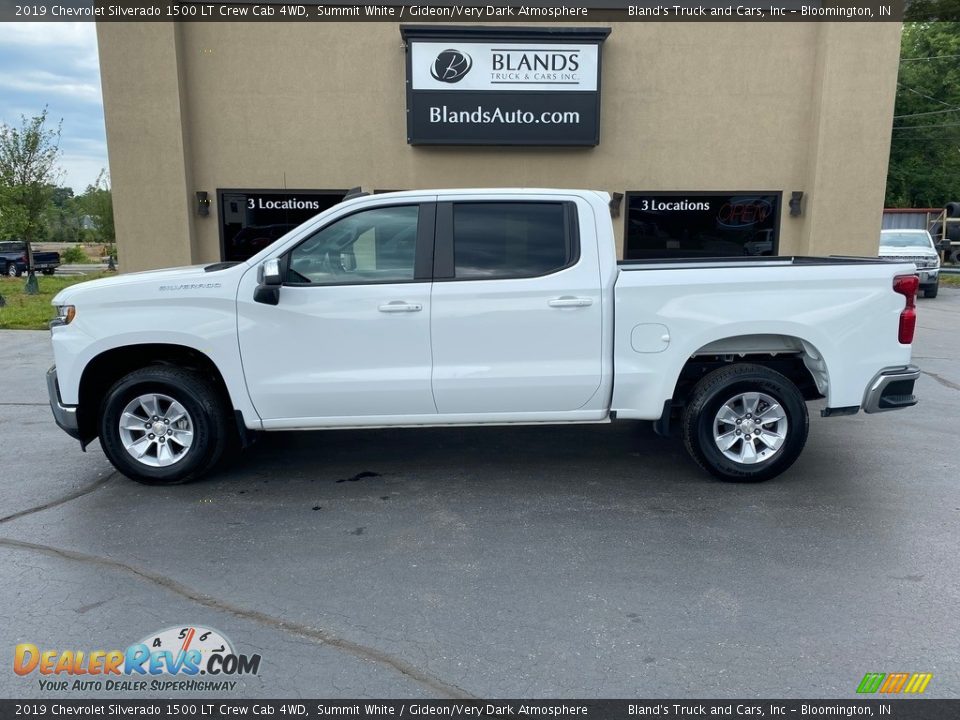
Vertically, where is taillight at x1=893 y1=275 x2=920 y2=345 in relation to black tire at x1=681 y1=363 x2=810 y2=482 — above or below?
above

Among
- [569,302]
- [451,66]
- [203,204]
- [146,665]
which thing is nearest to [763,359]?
[569,302]

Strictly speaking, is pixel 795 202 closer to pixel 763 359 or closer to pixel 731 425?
pixel 763 359

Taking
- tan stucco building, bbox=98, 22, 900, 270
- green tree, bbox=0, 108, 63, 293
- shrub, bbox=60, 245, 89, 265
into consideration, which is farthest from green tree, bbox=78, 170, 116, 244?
tan stucco building, bbox=98, 22, 900, 270

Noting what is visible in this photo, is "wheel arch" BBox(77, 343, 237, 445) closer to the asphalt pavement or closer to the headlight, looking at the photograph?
the headlight

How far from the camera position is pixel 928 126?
42.4 metres

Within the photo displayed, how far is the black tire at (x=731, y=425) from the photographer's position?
17.8 feet

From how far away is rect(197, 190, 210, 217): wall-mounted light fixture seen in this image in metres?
11.1

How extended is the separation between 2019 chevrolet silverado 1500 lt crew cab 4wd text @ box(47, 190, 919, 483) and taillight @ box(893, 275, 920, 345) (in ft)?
0.03

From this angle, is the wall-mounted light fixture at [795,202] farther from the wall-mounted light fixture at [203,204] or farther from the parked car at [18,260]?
the parked car at [18,260]

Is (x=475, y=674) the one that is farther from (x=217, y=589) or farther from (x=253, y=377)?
(x=253, y=377)

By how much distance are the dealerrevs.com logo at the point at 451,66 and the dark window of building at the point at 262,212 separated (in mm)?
2180

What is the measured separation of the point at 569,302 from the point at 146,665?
3.32m
